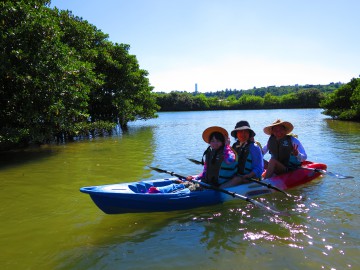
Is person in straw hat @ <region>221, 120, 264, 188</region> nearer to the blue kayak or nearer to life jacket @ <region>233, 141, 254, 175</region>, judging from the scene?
life jacket @ <region>233, 141, 254, 175</region>

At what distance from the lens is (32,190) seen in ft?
25.2

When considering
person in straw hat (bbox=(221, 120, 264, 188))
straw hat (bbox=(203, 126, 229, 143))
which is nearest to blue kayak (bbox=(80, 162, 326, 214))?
person in straw hat (bbox=(221, 120, 264, 188))

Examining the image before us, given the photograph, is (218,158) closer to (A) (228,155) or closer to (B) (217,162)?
(B) (217,162)

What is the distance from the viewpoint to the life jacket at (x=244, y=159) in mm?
6555

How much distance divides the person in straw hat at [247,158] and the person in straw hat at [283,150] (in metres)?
1.18

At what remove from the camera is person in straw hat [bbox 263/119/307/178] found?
7574mm

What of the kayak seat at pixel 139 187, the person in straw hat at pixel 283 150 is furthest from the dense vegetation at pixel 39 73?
the person in straw hat at pixel 283 150

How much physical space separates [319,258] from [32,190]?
21.4 ft

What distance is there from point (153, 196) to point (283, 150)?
12.6 ft

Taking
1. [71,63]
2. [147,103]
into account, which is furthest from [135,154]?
[147,103]

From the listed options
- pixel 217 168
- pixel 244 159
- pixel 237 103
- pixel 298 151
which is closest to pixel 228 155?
pixel 217 168

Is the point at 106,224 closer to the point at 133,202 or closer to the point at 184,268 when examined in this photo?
the point at 133,202

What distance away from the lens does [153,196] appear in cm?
538

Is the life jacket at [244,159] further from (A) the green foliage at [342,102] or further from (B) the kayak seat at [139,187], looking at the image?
(A) the green foliage at [342,102]
